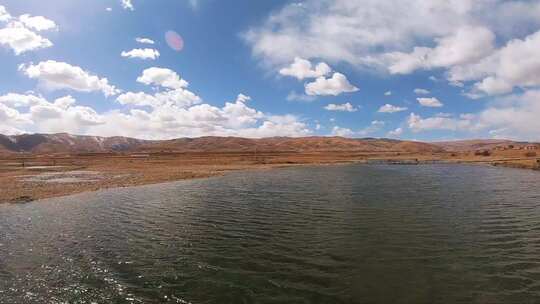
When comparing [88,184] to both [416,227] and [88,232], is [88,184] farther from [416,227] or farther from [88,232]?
[416,227]

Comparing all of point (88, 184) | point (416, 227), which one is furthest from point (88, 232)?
point (88, 184)

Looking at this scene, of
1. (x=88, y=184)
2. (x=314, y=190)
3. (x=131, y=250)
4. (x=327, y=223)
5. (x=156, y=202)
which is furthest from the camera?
(x=88, y=184)

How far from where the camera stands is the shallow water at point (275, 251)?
47.2ft

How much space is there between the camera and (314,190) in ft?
146

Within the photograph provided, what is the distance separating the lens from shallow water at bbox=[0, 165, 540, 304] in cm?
1439

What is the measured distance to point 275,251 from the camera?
64.4 ft

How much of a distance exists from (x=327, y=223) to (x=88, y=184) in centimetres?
3963

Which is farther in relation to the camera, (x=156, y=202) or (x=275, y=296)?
(x=156, y=202)

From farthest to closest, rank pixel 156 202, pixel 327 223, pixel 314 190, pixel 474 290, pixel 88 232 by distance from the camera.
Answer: pixel 314 190 < pixel 156 202 < pixel 327 223 < pixel 88 232 < pixel 474 290

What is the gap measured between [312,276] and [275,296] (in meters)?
2.46

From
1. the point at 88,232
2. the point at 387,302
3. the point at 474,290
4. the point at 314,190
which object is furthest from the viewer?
the point at 314,190

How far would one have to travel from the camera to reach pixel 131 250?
20.2 meters

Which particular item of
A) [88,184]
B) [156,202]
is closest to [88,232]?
[156,202]

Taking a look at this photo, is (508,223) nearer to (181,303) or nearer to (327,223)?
(327,223)
